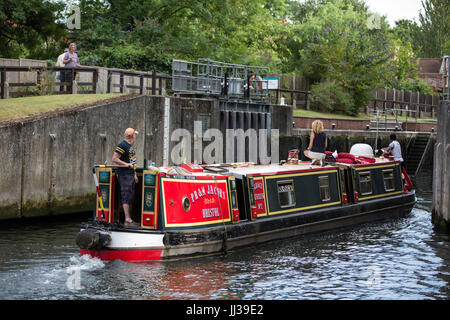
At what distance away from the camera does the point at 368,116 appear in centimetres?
4103

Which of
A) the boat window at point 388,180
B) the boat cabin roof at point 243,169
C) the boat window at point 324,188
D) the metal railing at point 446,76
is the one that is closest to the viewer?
the boat cabin roof at point 243,169

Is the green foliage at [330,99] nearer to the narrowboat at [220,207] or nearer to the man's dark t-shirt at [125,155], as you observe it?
the narrowboat at [220,207]

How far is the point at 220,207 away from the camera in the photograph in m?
14.3

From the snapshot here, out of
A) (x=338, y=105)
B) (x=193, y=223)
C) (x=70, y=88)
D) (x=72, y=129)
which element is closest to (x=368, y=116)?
(x=338, y=105)

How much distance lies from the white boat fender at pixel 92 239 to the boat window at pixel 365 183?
8.93m

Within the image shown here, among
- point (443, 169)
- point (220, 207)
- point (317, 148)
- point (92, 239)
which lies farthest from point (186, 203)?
point (443, 169)

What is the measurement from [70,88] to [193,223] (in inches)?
417

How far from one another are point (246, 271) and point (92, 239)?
3056 millimetres

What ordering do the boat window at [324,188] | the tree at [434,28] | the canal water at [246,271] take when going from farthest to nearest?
the tree at [434,28], the boat window at [324,188], the canal water at [246,271]

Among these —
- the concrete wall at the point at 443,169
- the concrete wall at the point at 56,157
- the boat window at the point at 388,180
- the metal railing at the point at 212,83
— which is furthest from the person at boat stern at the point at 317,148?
the metal railing at the point at 212,83

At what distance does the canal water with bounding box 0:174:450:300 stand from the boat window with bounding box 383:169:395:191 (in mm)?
3868

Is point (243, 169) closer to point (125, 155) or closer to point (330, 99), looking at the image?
point (125, 155)

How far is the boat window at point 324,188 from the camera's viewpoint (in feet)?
57.4

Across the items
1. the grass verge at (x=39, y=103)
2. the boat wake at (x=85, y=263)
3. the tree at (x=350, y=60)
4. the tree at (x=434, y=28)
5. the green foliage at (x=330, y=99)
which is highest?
the tree at (x=434, y=28)
